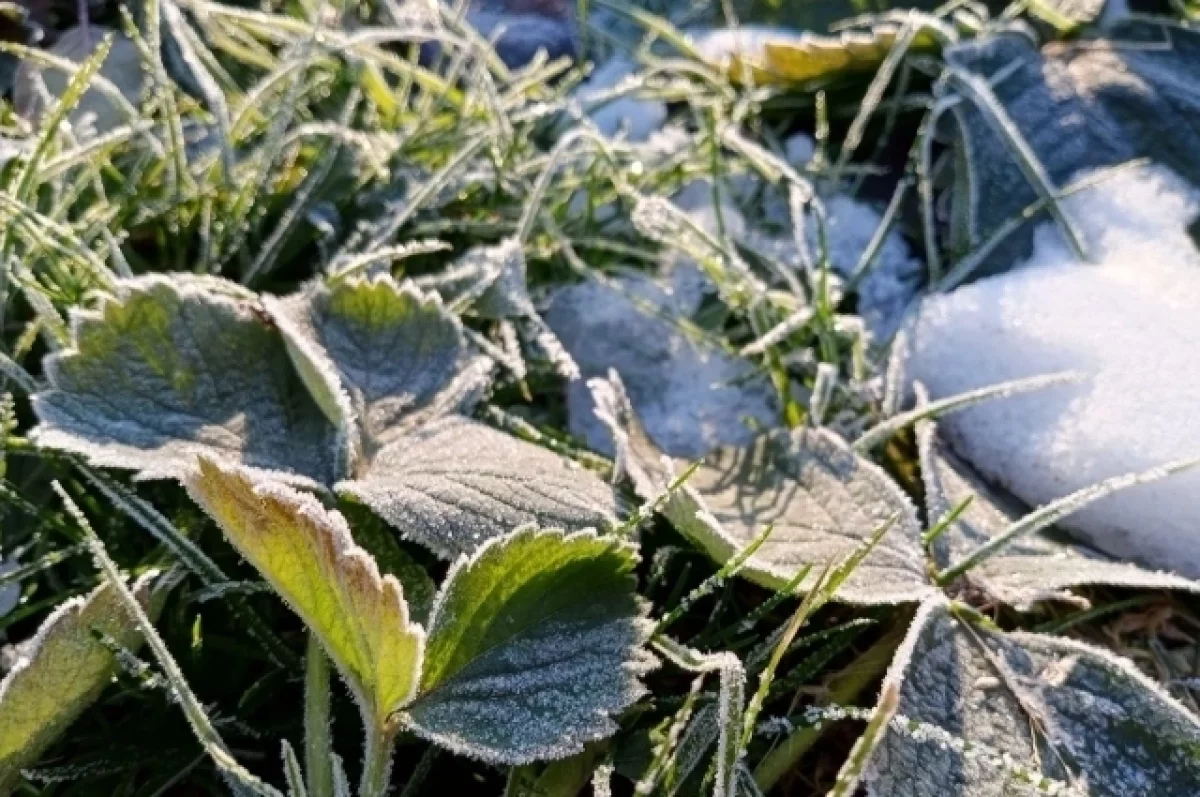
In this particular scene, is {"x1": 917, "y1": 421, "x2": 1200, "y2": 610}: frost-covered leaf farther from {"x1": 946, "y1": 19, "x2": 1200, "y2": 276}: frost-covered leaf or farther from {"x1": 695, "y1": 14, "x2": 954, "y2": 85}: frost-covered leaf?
{"x1": 695, "y1": 14, "x2": 954, "y2": 85}: frost-covered leaf

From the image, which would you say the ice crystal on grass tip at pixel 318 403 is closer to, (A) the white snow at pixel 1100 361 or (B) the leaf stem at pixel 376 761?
(B) the leaf stem at pixel 376 761

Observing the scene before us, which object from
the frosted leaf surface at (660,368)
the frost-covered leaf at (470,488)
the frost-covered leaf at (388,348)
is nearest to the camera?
the frost-covered leaf at (470,488)

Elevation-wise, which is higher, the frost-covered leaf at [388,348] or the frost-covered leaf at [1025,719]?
the frost-covered leaf at [388,348]

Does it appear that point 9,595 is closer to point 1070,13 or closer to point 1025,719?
point 1025,719

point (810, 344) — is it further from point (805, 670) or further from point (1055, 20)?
point (1055, 20)

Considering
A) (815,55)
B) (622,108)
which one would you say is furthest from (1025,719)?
(622,108)

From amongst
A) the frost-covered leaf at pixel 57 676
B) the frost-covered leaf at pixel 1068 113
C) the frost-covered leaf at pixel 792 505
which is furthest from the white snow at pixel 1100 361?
the frost-covered leaf at pixel 57 676
